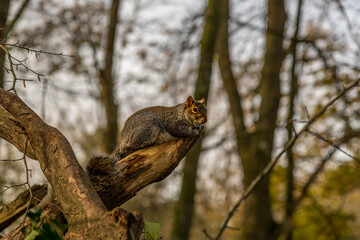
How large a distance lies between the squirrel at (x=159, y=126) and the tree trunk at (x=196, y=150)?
115 centimetres

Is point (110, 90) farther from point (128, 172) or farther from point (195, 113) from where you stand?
point (128, 172)

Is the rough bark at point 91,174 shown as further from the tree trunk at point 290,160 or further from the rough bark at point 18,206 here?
the tree trunk at point 290,160

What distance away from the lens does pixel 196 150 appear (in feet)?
15.1

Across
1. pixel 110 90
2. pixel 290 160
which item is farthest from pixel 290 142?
pixel 110 90

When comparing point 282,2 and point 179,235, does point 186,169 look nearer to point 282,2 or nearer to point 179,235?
point 179,235

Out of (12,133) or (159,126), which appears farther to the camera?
(159,126)

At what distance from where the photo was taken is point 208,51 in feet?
14.9

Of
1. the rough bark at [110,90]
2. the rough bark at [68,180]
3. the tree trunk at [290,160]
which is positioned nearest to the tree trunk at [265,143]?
the tree trunk at [290,160]

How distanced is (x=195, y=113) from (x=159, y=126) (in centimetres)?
31

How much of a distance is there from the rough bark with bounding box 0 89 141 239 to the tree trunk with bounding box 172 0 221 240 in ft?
8.35

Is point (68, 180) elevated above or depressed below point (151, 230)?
above

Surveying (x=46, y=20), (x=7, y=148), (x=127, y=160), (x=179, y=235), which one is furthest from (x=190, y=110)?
(x=46, y=20)

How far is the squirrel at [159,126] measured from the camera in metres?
2.94

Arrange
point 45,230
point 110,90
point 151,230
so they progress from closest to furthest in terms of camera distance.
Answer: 1. point 45,230
2. point 151,230
3. point 110,90
